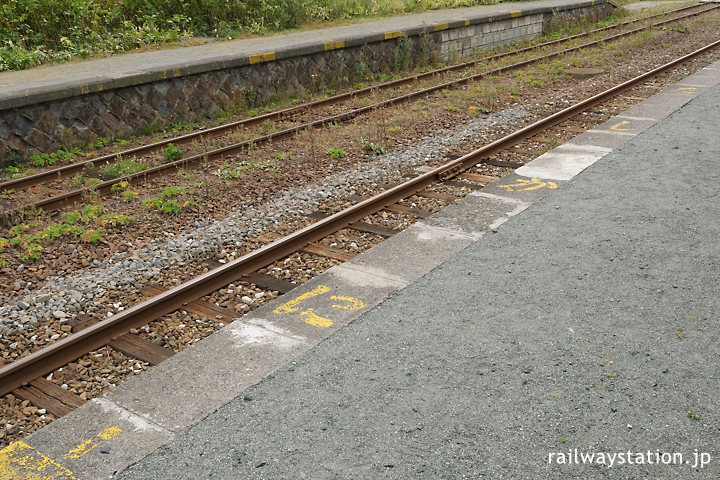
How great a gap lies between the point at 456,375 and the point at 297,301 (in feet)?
5.44

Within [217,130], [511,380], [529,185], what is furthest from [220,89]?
[511,380]

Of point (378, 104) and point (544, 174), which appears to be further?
point (378, 104)

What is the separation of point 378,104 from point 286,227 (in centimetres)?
571

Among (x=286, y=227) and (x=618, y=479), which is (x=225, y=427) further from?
(x=286, y=227)

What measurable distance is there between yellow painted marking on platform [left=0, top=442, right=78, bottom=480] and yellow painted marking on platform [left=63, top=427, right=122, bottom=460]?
91 millimetres

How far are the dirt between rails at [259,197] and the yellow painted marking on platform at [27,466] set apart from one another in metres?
0.30

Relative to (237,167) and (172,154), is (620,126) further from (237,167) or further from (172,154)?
(172,154)

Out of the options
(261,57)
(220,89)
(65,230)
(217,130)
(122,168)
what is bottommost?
(65,230)

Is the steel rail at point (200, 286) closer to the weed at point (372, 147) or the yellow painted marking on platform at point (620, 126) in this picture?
the weed at point (372, 147)

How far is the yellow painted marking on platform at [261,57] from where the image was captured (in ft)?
42.1

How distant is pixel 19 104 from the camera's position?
9625mm

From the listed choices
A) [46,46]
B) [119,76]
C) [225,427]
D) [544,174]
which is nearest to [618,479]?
[225,427]

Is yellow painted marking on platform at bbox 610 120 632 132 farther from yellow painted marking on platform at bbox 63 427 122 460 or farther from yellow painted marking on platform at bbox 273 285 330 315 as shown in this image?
yellow painted marking on platform at bbox 63 427 122 460

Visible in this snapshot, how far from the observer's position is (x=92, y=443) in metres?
3.79
